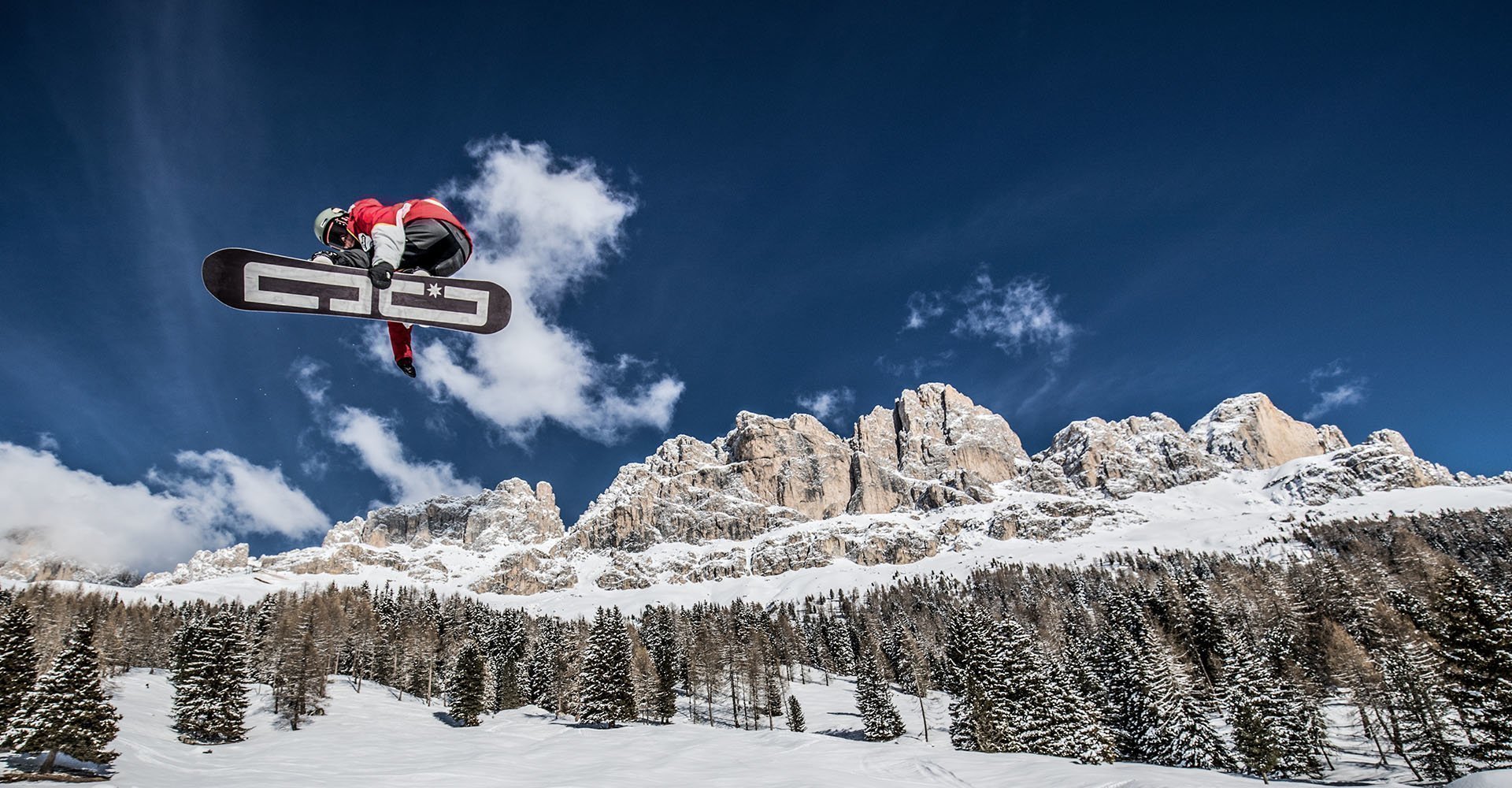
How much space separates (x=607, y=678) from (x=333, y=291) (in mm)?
51988

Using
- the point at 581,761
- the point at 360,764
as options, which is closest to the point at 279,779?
the point at 360,764

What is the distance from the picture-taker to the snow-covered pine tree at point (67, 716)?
84.3ft

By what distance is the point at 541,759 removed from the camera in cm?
3294

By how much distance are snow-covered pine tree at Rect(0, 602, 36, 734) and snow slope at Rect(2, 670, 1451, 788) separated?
16.0ft

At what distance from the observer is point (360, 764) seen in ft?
100

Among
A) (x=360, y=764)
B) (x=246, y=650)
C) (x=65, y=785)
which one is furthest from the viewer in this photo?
(x=246, y=650)

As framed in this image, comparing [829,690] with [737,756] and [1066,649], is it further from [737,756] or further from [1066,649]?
[737,756]

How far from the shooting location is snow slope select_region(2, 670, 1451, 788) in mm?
23969

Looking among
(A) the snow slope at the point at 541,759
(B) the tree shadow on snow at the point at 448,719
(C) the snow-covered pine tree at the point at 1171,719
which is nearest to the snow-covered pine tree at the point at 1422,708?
(C) the snow-covered pine tree at the point at 1171,719

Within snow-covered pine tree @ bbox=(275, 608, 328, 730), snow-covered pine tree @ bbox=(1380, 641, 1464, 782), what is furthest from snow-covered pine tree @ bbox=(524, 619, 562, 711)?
snow-covered pine tree @ bbox=(1380, 641, 1464, 782)

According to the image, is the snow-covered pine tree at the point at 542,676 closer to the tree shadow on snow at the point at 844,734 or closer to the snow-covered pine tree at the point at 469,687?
the snow-covered pine tree at the point at 469,687

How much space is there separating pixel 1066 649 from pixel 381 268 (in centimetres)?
5232

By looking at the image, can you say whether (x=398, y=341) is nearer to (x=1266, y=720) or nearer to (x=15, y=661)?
(x=15, y=661)

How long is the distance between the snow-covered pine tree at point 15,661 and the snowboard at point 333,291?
36.1 meters
